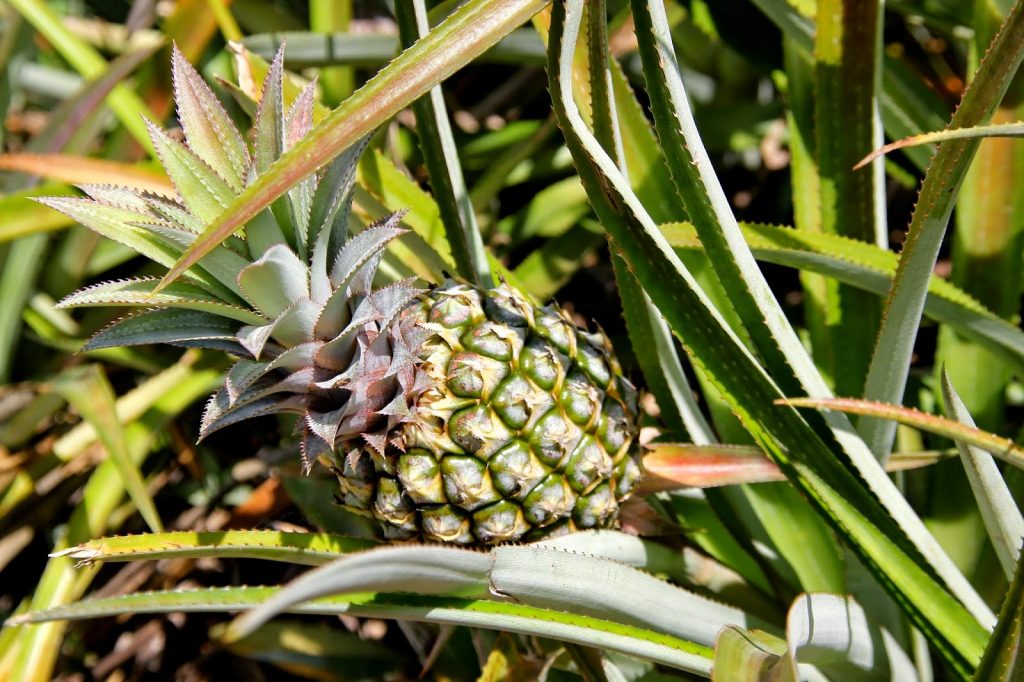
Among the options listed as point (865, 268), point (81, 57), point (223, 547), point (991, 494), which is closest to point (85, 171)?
point (81, 57)

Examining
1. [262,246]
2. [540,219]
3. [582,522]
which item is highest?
[262,246]

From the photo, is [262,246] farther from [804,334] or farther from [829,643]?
[804,334]

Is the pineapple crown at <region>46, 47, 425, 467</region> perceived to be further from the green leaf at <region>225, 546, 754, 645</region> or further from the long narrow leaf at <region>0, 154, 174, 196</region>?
the long narrow leaf at <region>0, 154, 174, 196</region>

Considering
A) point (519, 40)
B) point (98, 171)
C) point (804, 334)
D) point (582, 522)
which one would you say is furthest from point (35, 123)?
point (804, 334)

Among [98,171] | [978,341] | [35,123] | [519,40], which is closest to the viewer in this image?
[978,341]

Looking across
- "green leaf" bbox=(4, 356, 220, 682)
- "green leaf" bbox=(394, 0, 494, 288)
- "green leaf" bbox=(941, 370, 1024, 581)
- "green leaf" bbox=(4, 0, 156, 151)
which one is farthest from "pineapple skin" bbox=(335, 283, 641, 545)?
"green leaf" bbox=(4, 0, 156, 151)

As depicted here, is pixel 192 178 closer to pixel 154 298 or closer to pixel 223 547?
pixel 154 298
